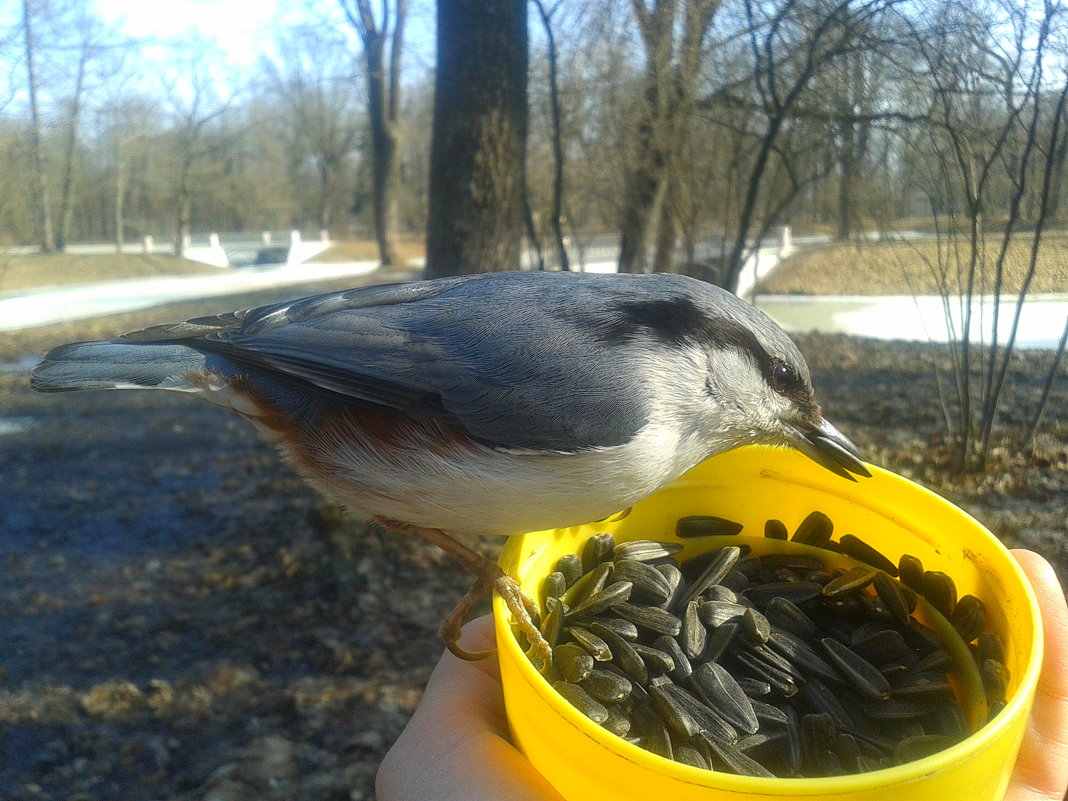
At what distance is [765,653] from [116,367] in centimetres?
144

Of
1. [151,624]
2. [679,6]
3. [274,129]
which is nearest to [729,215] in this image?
[679,6]

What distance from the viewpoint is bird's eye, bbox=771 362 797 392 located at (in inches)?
55.9

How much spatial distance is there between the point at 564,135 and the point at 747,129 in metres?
1.23

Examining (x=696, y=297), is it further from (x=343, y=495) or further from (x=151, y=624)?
(x=151, y=624)

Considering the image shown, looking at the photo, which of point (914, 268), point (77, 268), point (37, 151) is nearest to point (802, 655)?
point (914, 268)

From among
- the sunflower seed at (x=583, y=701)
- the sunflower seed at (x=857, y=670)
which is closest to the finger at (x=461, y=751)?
the sunflower seed at (x=583, y=701)

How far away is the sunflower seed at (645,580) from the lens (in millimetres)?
1265

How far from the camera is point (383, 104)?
7402 millimetres

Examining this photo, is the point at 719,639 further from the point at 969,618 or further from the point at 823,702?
the point at 969,618

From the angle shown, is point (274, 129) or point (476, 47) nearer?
point (476, 47)

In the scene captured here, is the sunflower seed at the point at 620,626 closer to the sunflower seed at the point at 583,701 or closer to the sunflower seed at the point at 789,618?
the sunflower seed at the point at 583,701

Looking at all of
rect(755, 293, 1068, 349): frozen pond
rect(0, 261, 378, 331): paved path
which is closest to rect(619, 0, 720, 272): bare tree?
rect(755, 293, 1068, 349): frozen pond

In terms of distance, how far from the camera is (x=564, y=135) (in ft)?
12.5

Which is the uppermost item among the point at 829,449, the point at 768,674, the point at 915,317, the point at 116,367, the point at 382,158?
the point at 382,158
